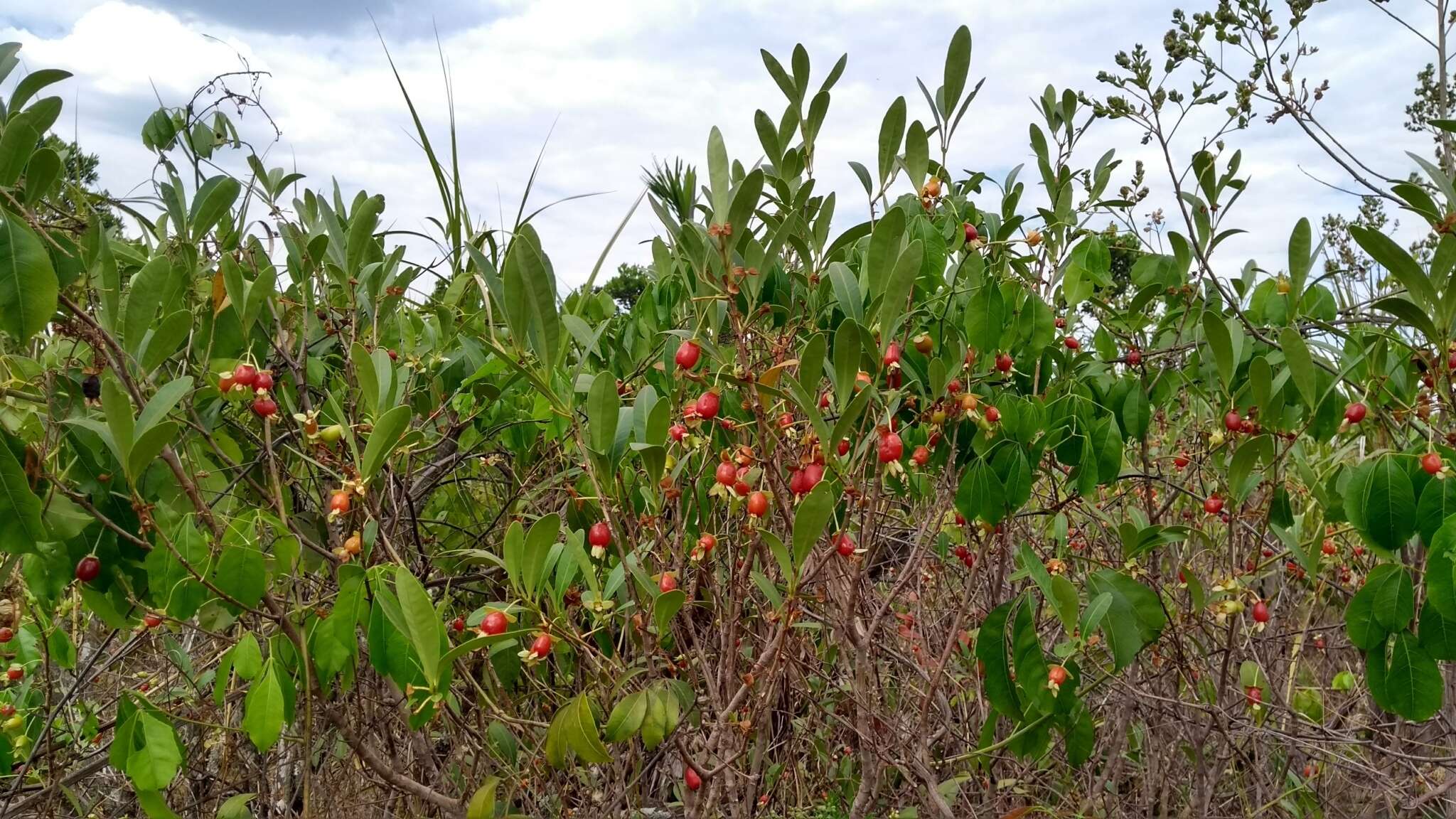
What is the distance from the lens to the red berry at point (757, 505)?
140 centimetres

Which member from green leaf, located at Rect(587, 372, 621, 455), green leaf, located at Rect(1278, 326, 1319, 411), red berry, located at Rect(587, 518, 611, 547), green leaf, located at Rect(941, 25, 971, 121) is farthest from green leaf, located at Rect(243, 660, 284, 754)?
green leaf, located at Rect(1278, 326, 1319, 411)

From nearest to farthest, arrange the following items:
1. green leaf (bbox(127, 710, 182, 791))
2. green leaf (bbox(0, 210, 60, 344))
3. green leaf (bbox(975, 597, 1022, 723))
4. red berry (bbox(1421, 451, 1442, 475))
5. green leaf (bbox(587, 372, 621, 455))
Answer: green leaf (bbox(0, 210, 60, 344)) < green leaf (bbox(587, 372, 621, 455)) < red berry (bbox(1421, 451, 1442, 475)) < green leaf (bbox(127, 710, 182, 791)) < green leaf (bbox(975, 597, 1022, 723))

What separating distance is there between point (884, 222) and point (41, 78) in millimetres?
1301

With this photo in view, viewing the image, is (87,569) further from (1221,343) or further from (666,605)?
(1221,343)

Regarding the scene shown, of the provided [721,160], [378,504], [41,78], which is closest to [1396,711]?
[721,160]

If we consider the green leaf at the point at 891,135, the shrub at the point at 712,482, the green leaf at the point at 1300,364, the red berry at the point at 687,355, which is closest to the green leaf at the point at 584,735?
the shrub at the point at 712,482

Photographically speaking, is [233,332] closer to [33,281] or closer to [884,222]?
[33,281]

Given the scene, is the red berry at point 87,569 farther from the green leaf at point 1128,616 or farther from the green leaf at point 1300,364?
the green leaf at point 1300,364

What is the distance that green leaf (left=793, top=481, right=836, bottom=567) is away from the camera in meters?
1.26

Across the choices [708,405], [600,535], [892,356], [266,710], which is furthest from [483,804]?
[892,356]

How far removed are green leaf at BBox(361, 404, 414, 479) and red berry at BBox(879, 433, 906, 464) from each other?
677 millimetres

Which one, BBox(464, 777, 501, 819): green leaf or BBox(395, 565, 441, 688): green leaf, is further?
BBox(464, 777, 501, 819): green leaf

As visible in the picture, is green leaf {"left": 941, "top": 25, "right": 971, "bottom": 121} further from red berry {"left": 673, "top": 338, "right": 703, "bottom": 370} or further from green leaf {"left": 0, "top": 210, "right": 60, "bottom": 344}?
green leaf {"left": 0, "top": 210, "right": 60, "bottom": 344}

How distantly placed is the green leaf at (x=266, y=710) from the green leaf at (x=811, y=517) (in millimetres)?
876
